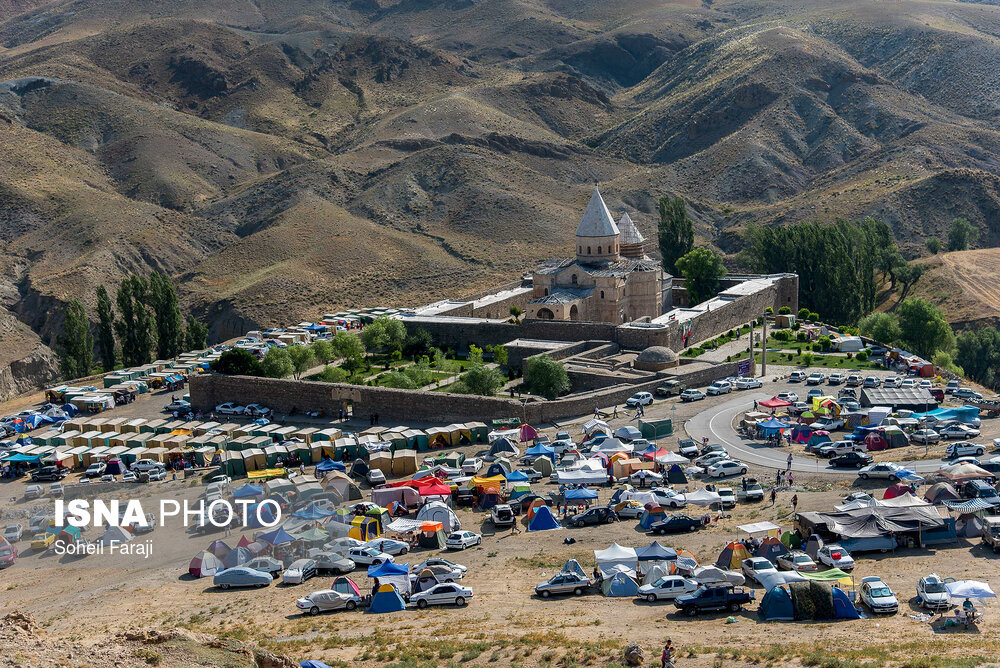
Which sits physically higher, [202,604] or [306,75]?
[306,75]

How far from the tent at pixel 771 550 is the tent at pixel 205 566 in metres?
14.0

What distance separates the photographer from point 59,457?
4116 centimetres

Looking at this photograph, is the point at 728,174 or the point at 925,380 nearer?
the point at 925,380

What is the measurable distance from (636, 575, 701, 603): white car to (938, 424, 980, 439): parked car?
→ 16288 mm

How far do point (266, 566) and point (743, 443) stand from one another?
17.5 meters

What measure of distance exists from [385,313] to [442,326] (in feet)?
28.5

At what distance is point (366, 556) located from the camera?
90.7 ft

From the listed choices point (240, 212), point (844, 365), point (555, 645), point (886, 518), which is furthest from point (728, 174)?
point (555, 645)

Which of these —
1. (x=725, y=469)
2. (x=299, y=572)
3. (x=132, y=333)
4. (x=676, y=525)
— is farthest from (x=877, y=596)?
(x=132, y=333)

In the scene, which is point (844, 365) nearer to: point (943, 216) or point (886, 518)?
point (886, 518)

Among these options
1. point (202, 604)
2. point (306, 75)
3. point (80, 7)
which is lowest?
point (202, 604)

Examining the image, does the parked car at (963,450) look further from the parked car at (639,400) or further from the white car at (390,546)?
the white car at (390,546)

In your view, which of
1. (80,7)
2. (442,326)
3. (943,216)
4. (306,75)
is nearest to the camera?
(442,326)

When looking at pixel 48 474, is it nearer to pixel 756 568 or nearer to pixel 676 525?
pixel 676 525
